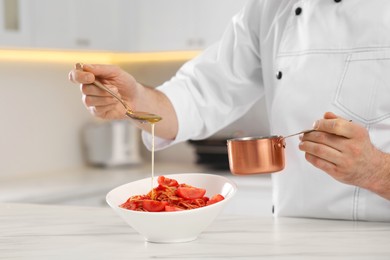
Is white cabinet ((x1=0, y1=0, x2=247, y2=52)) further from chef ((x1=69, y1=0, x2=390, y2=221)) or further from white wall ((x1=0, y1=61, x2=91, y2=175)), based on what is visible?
chef ((x1=69, y1=0, x2=390, y2=221))

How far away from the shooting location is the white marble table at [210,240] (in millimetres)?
1162

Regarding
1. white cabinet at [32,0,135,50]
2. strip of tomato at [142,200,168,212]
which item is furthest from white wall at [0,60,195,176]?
strip of tomato at [142,200,168,212]

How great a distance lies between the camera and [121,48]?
375cm

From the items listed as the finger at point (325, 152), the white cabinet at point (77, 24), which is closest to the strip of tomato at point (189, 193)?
the finger at point (325, 152)

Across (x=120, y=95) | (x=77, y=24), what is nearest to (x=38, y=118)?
(x=77, y=24)

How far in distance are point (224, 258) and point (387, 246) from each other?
0.30 m

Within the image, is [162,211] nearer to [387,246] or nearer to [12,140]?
[387,246]

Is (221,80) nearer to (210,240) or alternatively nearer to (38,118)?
(210,240)

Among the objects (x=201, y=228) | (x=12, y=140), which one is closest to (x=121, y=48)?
(x=12, y=140)

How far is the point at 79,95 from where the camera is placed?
393cm

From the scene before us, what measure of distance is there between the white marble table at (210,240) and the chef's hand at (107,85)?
259mm

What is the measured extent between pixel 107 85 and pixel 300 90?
489mm

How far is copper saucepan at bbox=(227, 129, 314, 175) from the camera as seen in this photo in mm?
1308

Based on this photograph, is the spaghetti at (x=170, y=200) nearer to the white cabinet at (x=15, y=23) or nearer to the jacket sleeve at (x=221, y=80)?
the jacket sleeve at (x=221, y=80)
